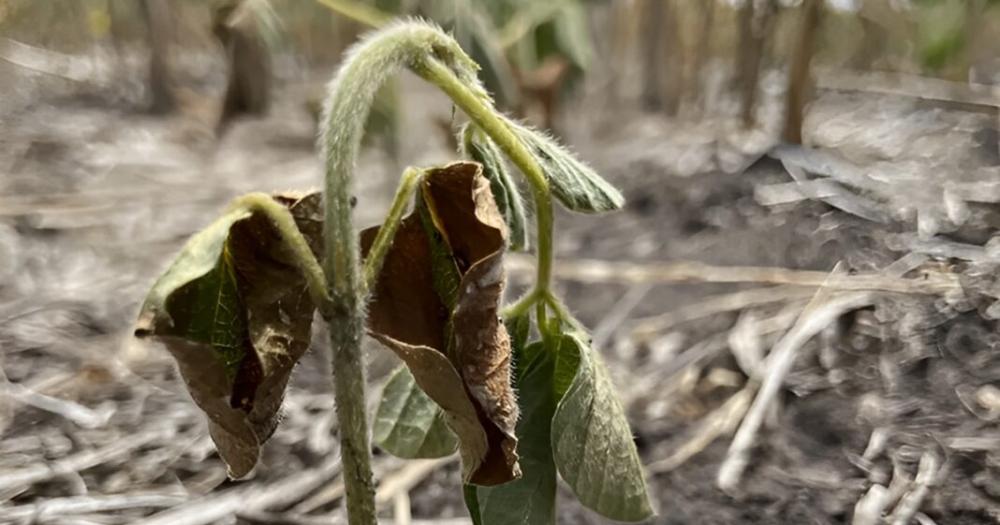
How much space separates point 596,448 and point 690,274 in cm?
144

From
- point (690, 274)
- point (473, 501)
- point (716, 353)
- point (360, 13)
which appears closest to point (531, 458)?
point (473, 501)

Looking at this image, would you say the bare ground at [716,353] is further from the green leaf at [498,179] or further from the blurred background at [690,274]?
the green leaf at [498,179]

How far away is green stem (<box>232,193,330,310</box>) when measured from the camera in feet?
1.91

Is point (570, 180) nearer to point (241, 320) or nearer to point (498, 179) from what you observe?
point (498, 179)

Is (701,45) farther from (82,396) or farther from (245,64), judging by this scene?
(82,396)

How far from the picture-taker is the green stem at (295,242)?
0.58 metres

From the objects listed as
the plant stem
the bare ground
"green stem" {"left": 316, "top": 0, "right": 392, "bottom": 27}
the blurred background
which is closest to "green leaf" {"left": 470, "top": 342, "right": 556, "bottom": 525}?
the plant stem

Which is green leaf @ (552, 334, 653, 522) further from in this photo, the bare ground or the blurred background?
the bare ground

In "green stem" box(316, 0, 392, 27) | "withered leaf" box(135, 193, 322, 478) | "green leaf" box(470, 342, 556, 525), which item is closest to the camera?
"withered leaf" box(135, 193, 322, 478)

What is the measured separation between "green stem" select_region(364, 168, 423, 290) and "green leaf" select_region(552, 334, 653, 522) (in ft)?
0.51

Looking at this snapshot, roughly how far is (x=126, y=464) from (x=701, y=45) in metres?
2.74

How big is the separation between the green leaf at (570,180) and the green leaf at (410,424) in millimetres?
214

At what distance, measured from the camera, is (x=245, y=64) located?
3953 mm

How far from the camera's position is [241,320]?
2.07 ft
